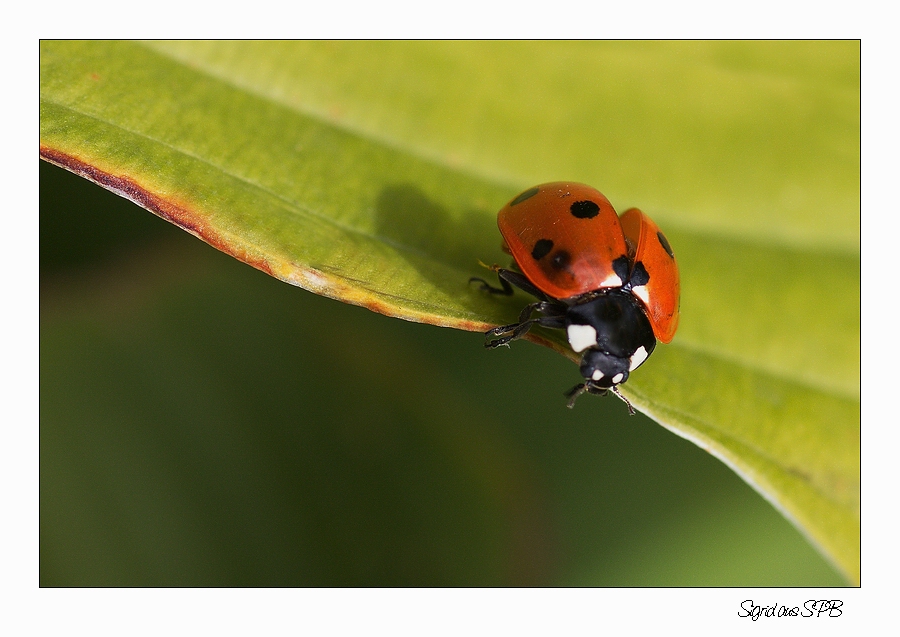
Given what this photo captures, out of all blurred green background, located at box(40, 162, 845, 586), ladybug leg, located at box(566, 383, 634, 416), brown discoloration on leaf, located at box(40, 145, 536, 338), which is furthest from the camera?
blurred green background, located at box(40, 162, 845, 586)

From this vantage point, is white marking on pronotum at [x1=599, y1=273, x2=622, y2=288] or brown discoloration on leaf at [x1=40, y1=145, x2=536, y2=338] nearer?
brown discoloration on leaf at [x1=40, y1=145, x2=536, y2=338]

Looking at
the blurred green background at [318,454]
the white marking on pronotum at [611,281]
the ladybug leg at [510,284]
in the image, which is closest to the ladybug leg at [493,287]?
the ladybug leg at [510,284]

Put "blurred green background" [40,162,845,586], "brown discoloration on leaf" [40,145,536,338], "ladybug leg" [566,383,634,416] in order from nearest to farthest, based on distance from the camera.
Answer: "brown discoloration on leaf" [40,145,536,338] → "ladybug leg" [566,383,634,416] → "blurred green background" [40,162,845,586]

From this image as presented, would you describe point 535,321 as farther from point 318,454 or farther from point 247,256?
point 318,454

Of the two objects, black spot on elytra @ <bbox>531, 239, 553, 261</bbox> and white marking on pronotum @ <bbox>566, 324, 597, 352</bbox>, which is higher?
black spot on elytra @ <bbox>531, 239, 553, 261</bbox>

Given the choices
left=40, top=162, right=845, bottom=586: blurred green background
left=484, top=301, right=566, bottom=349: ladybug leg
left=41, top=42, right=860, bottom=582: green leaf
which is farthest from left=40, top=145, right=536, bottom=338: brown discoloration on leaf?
left=40, top=162, right=845, bottom=586: blurred green background

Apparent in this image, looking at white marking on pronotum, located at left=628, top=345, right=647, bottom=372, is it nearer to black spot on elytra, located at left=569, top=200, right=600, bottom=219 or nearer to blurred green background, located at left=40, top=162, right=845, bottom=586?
black spot on elytra, located at left=569, top=200, right=600, bottom=219

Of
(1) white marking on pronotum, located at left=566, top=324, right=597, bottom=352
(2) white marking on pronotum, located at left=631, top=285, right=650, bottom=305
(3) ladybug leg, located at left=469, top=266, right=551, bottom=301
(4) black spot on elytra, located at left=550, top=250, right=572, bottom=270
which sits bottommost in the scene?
(1) white marking on pronotum, located at left=566, top=324, right=597, bottom=352

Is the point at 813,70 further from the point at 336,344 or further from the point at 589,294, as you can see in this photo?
the point at 336,344
